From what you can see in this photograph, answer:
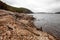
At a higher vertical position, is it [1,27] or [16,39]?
[1,27]

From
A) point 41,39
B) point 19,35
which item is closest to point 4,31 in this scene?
point 19,35

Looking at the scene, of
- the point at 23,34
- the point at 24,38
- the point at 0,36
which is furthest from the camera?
the point at 23,34

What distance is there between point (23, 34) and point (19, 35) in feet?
2.48

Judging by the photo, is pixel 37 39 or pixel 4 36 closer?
pixel 4 36

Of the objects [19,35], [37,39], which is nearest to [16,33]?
[19,35]

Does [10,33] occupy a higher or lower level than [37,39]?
higher

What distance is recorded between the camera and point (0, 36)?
12938mm

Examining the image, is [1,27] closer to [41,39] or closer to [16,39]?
[16,39]

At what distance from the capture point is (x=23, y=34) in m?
14.8

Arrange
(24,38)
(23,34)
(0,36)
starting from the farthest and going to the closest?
(23,34) < (24,38) < (0,36)

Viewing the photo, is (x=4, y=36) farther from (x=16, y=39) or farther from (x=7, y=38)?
(x=16, y=39)

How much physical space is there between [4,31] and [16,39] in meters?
2.07

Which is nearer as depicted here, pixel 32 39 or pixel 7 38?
pixel 7 38

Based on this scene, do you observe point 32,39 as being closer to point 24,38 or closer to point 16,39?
point 24,38
